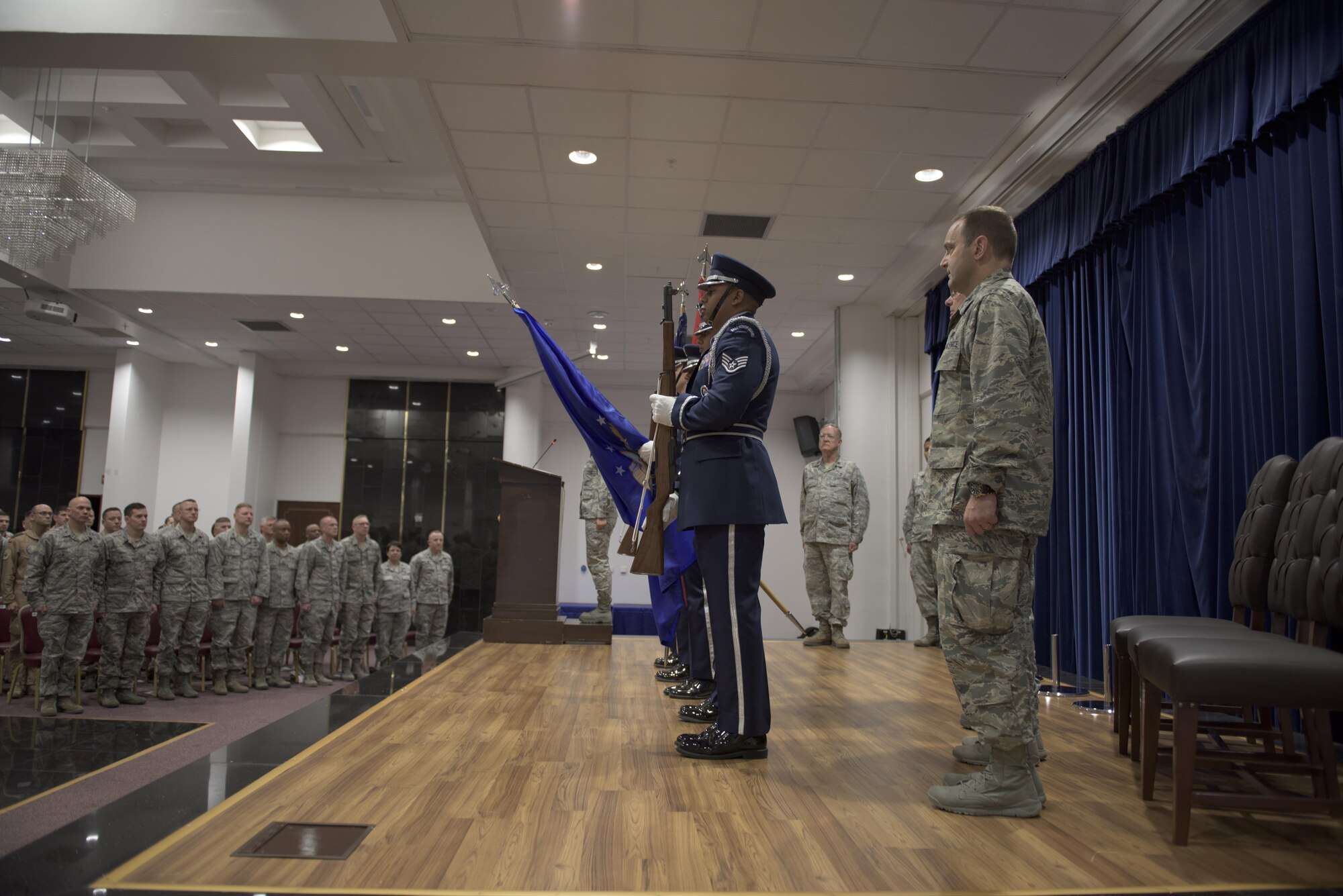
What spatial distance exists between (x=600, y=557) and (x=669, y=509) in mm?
3909

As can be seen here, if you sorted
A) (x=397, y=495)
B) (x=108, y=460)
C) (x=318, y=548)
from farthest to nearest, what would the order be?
(x=397, y=495)
(x=108, y=460)
(x=318, y=548)

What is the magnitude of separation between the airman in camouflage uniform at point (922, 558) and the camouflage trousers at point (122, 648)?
5.71 meters

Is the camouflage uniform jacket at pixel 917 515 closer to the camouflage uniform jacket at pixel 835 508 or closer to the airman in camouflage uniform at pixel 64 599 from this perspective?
the camouflage uniform jacket at pixel 835 508

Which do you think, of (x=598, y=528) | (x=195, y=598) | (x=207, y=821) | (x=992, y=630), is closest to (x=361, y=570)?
(x=195, y=598)

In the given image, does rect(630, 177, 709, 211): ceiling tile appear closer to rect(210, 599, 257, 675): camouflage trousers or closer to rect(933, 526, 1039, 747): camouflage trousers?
rect(933, 526, 1039, 747): camouflage trousers

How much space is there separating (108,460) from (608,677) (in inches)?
400

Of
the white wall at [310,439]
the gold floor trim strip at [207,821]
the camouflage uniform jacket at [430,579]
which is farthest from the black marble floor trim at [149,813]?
the white wall at [310,439]

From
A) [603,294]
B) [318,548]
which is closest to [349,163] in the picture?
[603,294]

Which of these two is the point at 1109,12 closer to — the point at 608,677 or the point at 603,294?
the point at 608,677

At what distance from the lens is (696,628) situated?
334 cm

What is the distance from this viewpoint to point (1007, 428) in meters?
1.91

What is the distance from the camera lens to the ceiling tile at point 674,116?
15.1ft

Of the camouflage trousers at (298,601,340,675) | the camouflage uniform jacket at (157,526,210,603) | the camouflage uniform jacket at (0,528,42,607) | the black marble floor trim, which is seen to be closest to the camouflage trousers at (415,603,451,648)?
the camouflage trousers at (298,601,340,675)

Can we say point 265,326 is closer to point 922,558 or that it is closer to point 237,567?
point 237,567
